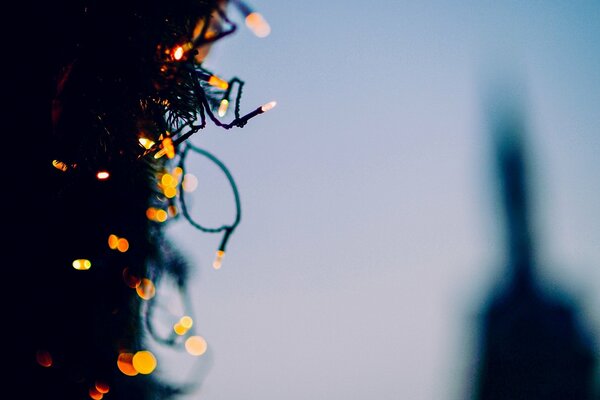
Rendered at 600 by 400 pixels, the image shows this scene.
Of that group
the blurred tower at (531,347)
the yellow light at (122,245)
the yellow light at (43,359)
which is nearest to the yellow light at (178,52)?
the yellow light at (122,245)

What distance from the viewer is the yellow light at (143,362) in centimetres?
88

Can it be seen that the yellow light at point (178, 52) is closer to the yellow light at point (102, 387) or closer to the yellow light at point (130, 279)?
the yellow light at point (130, 279)

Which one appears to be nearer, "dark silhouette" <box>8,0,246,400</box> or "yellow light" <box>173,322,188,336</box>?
"dark silhouette" <box>8,0,246,400</box>

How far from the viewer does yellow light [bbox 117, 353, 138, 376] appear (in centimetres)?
87

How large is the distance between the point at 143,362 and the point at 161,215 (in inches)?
11.7

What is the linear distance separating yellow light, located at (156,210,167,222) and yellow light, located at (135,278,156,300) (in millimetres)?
121

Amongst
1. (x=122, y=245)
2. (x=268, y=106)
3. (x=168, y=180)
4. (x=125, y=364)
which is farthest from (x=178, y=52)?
(x=125, y=364)

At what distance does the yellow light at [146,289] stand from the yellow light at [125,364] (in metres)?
0.13

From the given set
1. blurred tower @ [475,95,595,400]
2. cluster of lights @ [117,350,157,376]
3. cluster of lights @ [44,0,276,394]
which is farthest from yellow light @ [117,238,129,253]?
blurred tower @ [475,95,595,400]

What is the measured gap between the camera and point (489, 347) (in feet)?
26.7

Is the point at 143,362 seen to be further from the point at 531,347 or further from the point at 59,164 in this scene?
the point at 531,347

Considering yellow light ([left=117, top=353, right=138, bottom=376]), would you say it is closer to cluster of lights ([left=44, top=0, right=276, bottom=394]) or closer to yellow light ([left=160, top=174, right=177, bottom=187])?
cluster of lights ([left=44, top=0, right=276, bottom=394])

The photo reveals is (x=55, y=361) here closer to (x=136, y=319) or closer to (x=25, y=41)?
(x=136, y=319)

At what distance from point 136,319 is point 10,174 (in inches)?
16.6
